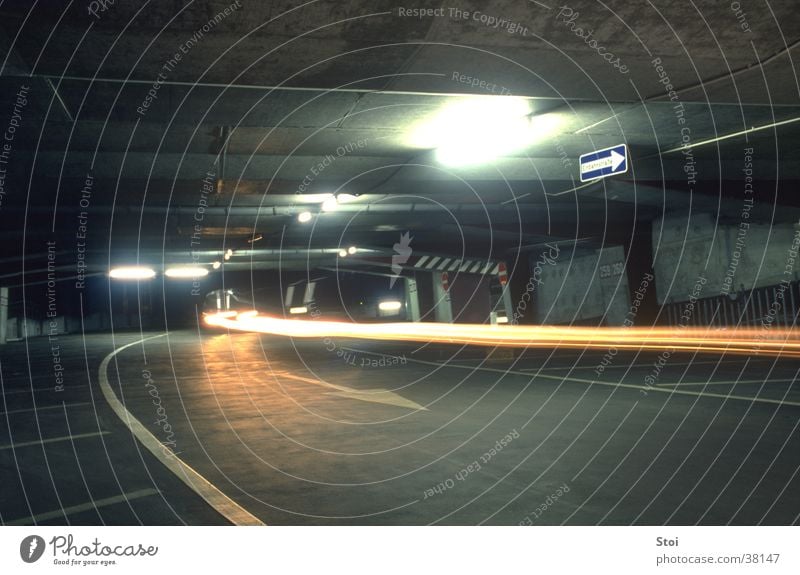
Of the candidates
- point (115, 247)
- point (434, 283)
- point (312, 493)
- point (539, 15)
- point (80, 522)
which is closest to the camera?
point (80, 522)

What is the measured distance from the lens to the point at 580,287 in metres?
32.8

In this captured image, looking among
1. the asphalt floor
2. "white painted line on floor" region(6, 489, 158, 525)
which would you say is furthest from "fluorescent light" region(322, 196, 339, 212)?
"white painted line on floor" region(6, 489, 158, 525)

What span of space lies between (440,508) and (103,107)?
9862 millimetres

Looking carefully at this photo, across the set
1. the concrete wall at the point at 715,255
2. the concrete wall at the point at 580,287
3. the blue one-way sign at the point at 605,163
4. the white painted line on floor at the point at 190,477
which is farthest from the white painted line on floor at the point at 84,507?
the concrete wall at the point at 580,287

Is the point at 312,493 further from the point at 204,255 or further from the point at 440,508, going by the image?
the point at 204,255

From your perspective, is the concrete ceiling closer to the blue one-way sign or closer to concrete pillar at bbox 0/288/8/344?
the blue one-way sign

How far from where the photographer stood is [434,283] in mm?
43906

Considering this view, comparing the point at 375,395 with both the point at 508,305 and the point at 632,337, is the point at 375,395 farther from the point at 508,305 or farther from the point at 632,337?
the point at 508,305

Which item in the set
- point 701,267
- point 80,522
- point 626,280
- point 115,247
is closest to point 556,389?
point 80,522

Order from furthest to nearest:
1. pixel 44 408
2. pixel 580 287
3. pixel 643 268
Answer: pixel 580 287
pixel 643 268
pixel 44 408

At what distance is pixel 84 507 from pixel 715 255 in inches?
876

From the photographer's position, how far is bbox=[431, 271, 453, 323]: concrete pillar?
136ft

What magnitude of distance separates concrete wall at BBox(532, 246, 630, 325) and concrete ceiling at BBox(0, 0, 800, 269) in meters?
3.57

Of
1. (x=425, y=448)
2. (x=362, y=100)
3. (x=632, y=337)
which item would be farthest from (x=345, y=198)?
(x=425, y=448)
